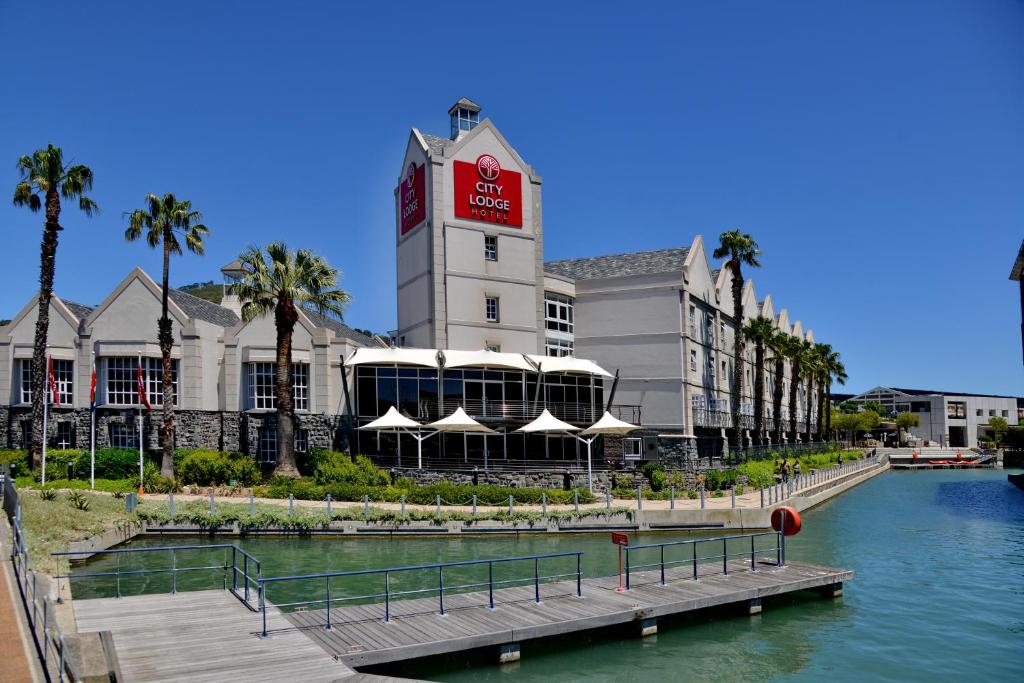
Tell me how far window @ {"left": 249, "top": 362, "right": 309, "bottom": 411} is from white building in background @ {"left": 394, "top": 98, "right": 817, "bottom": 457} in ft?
24.9

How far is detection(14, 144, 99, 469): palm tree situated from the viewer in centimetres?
3903

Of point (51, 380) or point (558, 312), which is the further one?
point (558, 312)

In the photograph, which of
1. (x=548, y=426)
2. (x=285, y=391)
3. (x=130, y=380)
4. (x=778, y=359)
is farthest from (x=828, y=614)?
(x=778, y=359)

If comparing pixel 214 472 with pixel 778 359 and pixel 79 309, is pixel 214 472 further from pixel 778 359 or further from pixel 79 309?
pixel 778 359

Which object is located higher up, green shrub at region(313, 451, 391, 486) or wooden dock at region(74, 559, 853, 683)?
green shrub at region(313, 451, 391, 486)

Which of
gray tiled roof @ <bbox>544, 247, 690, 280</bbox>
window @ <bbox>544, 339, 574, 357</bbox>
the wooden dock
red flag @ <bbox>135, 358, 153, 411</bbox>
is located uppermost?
gray tiled roof @ <bbox>544, 247, 690, 280</bbox>

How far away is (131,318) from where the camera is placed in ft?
142

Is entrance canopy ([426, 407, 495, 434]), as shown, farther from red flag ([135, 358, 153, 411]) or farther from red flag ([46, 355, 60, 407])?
red flag ([46, 355, 60, 407])

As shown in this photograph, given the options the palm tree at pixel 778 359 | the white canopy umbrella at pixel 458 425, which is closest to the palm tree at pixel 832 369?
the palm tree at pixel 778 359

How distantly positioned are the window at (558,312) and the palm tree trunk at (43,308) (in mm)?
27365

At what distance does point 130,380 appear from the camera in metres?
42.8

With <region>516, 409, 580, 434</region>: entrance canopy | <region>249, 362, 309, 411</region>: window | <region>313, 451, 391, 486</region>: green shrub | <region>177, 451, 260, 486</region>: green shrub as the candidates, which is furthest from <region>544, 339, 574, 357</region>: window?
<region>177, 451, 260, 486</region>: green shrub

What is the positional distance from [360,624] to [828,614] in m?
11.8

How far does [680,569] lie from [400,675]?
9.55 m
